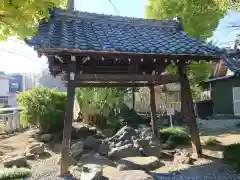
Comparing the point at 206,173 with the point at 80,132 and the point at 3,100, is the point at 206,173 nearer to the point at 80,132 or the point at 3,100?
the point at 80,132

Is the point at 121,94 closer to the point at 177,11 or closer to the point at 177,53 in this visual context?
the point at 177,11

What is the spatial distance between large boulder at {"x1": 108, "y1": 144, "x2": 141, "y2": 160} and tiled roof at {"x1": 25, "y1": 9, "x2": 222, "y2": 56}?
3.13 m

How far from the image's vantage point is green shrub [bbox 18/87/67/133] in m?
11.9

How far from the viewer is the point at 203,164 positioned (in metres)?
7.31

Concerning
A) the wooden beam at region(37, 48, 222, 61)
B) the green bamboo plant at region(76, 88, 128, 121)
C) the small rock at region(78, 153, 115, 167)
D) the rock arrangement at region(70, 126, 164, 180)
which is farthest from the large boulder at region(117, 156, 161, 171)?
the green bamboo plant at region(76, 88, 128, 121)

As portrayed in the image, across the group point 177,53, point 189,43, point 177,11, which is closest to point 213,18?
point 177,11

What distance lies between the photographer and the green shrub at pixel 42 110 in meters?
11.9

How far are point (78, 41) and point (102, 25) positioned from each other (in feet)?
6.52

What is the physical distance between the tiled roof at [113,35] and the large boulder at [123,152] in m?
3.13

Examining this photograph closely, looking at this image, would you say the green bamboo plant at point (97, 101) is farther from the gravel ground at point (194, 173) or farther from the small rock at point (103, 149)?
the gravel ground at point (194, 173)

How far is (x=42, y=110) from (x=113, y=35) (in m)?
5.72

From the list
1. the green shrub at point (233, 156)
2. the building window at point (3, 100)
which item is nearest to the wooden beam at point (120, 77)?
the green shrub at point (233, 156)

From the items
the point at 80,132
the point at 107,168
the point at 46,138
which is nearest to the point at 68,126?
the point at 107,168

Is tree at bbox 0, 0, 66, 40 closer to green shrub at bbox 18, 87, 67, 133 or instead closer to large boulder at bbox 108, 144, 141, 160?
large boulder at bbox 108, 144, 141, 160
